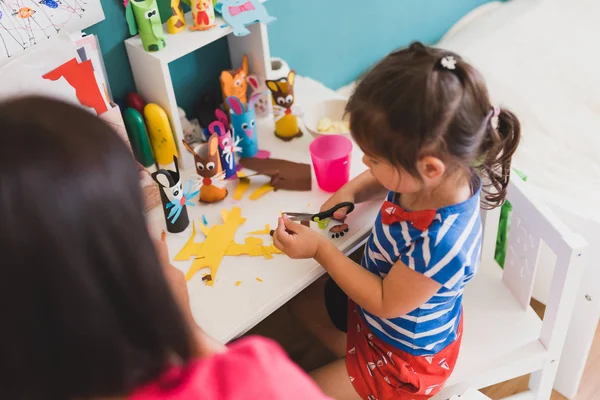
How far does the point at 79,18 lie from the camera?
1079 mm

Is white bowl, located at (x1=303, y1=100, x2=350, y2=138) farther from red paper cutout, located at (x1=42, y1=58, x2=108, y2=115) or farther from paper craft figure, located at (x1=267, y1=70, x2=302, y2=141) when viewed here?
red paper cutout, located at (x1=42, y1=58, x2=108, y2=115)

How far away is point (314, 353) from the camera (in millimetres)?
1531

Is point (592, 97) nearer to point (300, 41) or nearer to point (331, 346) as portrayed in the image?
point (300, 41)

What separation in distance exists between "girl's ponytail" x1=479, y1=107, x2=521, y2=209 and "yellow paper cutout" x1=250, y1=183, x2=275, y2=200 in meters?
0.40

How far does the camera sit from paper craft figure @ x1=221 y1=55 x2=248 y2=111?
1242 millimetres

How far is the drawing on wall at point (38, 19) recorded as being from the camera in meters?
1.00

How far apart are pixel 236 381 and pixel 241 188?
643 millimetres

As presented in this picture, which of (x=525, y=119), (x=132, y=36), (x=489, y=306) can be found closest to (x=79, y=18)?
(x=132, y=36)

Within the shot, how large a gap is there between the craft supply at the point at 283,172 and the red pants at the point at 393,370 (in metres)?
0.29


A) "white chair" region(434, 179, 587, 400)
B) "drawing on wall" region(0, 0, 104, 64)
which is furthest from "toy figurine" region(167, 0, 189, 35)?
"white chair" region(434, 179, 587, 400)

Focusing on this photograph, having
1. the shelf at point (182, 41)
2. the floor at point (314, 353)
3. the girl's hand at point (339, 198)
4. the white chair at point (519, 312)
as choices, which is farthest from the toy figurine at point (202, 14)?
the floor at point (314, 353)

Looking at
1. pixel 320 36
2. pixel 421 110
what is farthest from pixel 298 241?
pixel 320 36

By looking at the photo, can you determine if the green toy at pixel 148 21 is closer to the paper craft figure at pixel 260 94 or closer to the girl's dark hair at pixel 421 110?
the paper craft figure at pixel 260 94

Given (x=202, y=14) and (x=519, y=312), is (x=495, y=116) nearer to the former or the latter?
(x=519, y=312)
